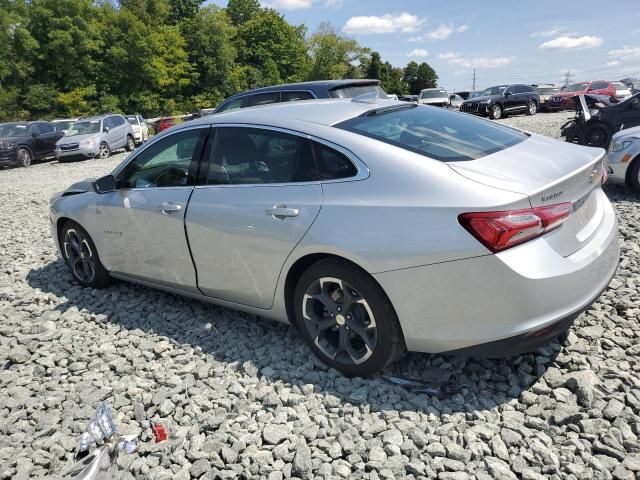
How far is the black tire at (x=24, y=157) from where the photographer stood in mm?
18625

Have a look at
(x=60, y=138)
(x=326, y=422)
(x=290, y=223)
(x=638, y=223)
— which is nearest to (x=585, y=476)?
(x=326, y=422)

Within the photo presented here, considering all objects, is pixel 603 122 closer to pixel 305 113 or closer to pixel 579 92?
pixel 305 113

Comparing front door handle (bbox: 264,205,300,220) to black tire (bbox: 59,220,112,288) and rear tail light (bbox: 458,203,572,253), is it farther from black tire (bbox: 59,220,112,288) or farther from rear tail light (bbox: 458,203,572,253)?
black tire (bbox: 59,220,112,288)

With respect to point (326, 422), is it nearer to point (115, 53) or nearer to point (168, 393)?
point (168, 393)

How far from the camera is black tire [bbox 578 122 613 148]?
10.6 metres

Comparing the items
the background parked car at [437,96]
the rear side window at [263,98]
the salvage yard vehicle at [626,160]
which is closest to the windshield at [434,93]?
the background parked car at [437,96]

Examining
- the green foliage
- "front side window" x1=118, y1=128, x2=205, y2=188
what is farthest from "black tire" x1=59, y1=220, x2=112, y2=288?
the green foliage

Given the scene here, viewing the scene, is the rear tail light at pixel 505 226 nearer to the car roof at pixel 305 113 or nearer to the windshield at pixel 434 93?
the car roof at pixel 305 113

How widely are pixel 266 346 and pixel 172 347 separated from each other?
72 cm

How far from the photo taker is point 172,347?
368cm

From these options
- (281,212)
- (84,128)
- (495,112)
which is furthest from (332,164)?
(495,112)

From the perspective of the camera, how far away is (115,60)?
47281mm

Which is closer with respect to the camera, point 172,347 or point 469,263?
point 469,263

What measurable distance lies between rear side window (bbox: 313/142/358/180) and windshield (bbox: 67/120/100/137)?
19.0 metres
